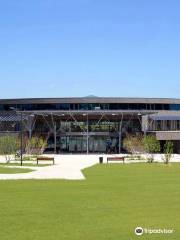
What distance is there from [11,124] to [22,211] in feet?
282

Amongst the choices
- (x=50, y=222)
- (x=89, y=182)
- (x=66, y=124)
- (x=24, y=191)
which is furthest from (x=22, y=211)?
(x=66, y=124)

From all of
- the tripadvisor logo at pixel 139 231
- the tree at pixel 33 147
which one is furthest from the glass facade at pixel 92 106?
the tripadvisor logo at pixel 139 231

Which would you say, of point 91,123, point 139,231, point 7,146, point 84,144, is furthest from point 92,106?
point 139,231

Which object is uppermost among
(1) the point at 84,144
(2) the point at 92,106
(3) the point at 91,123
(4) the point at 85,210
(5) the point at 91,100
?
(5) the point at 91,100

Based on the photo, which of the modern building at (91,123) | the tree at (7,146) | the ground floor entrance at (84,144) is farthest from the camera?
the ground floor entrance at (84,144)

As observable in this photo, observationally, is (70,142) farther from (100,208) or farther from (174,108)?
(100,208)

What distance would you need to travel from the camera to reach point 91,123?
335 feet

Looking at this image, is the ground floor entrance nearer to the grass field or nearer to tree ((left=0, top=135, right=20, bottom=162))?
tree ((left=0, top=135, right=20, bottom=162))

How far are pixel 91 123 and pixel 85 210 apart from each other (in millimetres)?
82337

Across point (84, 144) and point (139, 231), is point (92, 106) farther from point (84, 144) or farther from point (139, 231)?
point (139, 231)

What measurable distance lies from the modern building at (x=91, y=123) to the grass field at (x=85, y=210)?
2766 inches

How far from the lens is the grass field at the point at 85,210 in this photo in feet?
51.6

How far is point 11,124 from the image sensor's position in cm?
10462

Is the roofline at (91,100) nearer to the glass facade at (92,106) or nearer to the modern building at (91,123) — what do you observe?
the modern building at (91,123)
